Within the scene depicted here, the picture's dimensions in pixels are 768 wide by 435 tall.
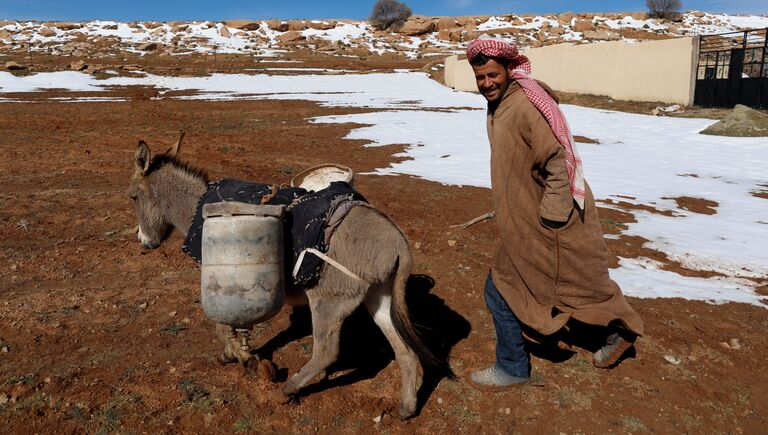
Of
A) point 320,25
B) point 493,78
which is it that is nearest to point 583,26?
point 320,25

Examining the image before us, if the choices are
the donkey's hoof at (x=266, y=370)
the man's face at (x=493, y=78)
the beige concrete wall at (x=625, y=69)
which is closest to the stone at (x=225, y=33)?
the beige concrete wall at (x=625, y=69)

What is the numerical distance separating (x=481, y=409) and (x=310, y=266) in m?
1.55

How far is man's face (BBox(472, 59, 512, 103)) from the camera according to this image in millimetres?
3021

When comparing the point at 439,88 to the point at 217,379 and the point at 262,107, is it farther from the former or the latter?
the point at 217,379

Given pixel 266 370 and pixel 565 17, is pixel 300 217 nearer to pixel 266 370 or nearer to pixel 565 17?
pixel 266 370

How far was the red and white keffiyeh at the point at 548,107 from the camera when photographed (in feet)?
9.61

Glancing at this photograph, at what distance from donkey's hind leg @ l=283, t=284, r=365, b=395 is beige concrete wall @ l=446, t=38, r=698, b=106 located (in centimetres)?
2350

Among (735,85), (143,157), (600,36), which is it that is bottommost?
(143,157)

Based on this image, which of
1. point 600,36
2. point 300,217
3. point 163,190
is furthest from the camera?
point 600,36

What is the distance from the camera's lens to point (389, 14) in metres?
87.9

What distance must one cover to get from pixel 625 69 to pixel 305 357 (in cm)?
2517

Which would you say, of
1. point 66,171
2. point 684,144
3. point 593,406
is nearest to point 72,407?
point 593,406

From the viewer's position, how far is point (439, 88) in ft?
109

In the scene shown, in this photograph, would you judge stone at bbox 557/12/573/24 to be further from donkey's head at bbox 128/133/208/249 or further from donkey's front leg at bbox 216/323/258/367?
donkey's front leg at bbox 216/323/258/367
